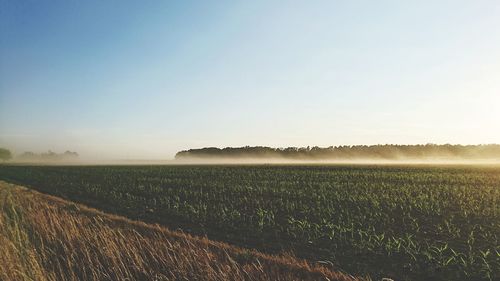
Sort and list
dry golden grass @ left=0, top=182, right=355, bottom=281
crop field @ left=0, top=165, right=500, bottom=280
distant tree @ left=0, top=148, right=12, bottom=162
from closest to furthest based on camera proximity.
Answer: dry golden grass @ left=0, top=182, right=355, bottom=281 < crop field @ left=0, top=165, right=500, bottom=280 < distant tree @ left=0, top=148, right=12, bottom=162

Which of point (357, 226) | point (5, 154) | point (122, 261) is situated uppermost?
point (5, 154)

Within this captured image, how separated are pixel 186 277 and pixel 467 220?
1210 centimetres

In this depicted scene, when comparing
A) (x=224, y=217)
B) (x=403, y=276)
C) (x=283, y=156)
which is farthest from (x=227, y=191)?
(x=283, y=156)

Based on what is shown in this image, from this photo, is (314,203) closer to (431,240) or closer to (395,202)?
(395,202)

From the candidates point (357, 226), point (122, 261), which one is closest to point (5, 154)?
point (357, 226)

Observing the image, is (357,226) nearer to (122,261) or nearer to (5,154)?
(122,261)

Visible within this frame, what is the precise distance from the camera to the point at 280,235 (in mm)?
12562

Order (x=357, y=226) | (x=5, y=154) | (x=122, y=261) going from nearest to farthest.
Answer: (x=122, y=261), (x=357, y=226), (x=5, y=154)

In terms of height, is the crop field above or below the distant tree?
below

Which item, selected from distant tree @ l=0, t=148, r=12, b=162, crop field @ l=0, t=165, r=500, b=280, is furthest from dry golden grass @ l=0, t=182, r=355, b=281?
distant tree @ l=0, t=148, r=12, b=162

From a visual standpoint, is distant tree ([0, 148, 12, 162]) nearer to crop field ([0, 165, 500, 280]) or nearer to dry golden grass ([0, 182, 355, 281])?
crop field ([0, 165, 500, 280])

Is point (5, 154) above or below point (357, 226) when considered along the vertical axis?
above

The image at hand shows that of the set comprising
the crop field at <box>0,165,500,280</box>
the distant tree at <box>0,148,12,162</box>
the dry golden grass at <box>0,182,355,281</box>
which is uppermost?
the distant tree at <box>0,148,12,162</box>

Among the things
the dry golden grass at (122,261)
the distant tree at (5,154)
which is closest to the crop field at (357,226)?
the dry golden grass at (122,261)
